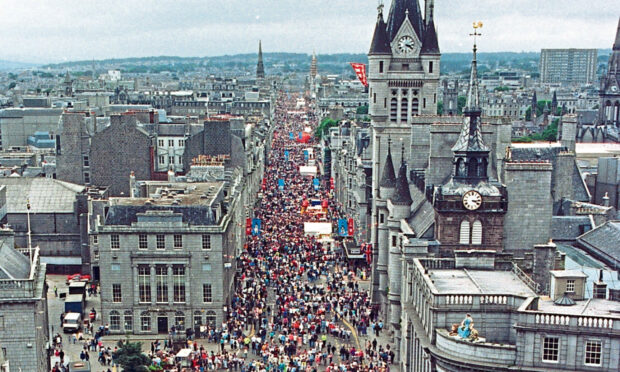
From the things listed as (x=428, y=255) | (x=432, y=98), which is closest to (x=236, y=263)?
(x=432, y=98)

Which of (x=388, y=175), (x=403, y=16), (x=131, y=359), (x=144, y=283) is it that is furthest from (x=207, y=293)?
(x=403, y=16)

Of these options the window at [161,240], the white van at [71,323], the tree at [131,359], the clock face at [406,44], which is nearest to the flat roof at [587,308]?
the tree at [131,359]

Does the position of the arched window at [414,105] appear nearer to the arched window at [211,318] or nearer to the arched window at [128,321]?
the arched window at [211,318]

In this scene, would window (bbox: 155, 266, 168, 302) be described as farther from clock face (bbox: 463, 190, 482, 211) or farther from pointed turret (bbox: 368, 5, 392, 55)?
pointed turret (bbox: 368, 5, 392, 55)

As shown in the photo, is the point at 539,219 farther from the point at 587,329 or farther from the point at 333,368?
the point at 587,329

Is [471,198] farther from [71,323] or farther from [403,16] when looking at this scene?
[71,323]

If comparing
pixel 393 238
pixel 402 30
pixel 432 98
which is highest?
pixel 402 30

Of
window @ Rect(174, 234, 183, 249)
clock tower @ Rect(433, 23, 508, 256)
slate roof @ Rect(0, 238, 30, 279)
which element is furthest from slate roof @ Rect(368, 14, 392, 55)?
slate roof @ Rect(0, 238, 30, 279)
